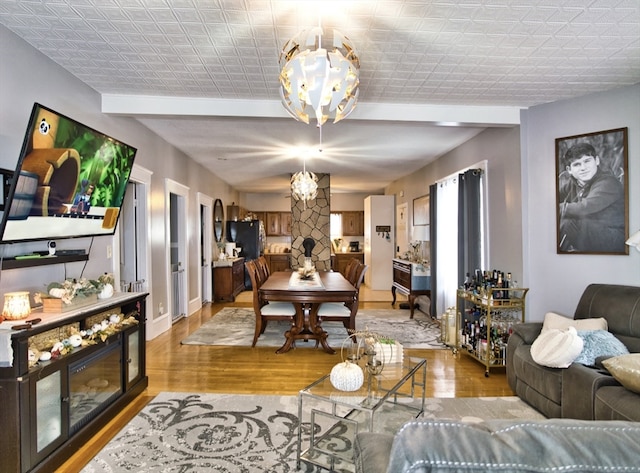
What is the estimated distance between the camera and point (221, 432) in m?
2.44

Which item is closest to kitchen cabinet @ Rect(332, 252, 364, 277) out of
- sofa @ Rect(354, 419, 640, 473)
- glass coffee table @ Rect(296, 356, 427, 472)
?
glass coffee table @ Rect(296, 356, 427, 472)

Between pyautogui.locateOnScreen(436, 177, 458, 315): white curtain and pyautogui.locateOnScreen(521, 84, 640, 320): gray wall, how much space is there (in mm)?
1693

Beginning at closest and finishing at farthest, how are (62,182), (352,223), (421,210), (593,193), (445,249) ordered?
1. (62,182)
2. (593,193)
3. (445,249)
4. (421,210)
5. (352,223)

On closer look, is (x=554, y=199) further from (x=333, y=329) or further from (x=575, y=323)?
(x=333, y=329)

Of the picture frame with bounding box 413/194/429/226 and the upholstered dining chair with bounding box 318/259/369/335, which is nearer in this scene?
the upholstered dining chair with bounding box 318/259/369/335

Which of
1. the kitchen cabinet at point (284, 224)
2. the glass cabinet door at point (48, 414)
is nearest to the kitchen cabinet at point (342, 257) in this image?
the kitchen cabinet at point (284, 224)

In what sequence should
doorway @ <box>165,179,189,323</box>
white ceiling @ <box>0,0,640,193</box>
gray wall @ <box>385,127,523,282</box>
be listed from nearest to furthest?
white ceiling @ <box>0,0,640,193</box>, gray wall @ <box>385,127,523,282</box>, doorway @ <box>165,179,189,323</box>

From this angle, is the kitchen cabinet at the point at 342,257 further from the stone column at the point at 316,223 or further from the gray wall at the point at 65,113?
the gray wall at the point at 65,113

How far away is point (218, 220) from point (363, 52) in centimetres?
594

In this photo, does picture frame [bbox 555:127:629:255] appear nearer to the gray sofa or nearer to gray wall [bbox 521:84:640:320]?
gray wall [bbox 521:84:640:320]

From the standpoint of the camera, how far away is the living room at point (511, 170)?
2.38 meters

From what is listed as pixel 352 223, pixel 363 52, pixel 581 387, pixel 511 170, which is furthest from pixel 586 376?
pixel 352 223

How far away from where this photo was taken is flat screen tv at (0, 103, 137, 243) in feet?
6.52

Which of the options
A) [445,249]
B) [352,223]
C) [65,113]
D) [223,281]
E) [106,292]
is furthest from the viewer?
[352,223]
